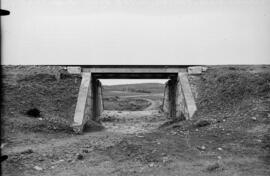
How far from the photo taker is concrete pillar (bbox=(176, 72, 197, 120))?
16516mm

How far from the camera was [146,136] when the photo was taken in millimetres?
12344

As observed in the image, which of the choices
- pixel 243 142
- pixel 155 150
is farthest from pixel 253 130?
pixel 155 150

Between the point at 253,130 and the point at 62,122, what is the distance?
8.65 meters

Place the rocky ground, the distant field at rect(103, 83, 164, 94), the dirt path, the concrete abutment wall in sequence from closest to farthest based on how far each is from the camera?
the dirt path → the rocky ground → the concrete abutment wall → the distant field at rect(103, 83, 164, 94)

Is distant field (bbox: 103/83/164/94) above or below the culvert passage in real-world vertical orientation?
below

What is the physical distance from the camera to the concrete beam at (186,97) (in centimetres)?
1638

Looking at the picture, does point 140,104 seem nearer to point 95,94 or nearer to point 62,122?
point 95,94

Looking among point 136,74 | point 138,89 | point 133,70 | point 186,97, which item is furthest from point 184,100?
point 138,89

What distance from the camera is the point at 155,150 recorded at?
33.2 feet

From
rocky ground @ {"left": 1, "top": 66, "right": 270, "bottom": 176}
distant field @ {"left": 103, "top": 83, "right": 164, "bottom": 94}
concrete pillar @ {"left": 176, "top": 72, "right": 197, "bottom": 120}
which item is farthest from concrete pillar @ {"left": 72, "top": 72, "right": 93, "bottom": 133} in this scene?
distant field @ {"left": 103, "top": 83, "right": 164, "bottom": 94}

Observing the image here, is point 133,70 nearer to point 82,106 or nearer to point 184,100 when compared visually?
point 184,100

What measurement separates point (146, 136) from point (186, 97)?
575 cm

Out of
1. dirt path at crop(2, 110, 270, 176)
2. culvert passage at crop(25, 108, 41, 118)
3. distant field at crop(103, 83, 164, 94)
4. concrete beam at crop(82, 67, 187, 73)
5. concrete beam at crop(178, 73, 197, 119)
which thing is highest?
concrete beam at crop(82, 67, 187, 73)

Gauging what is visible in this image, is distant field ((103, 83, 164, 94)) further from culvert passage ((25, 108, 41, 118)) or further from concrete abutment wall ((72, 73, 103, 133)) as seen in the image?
culvert passage ((25, 108, 41, 118))
